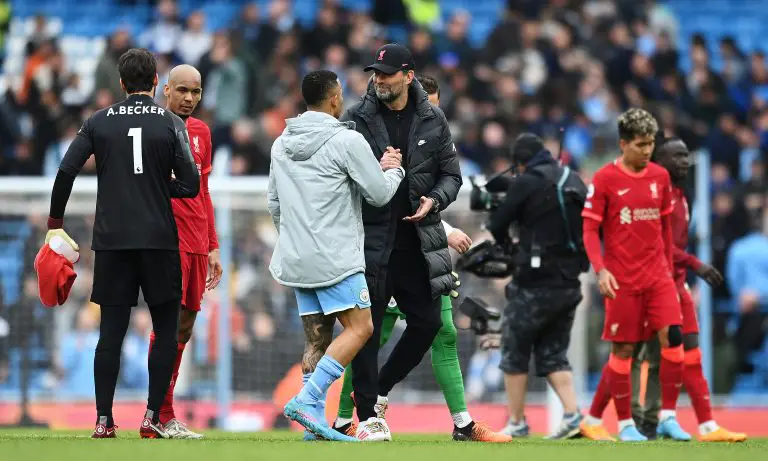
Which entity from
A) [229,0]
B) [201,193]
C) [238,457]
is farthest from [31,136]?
[238,457]

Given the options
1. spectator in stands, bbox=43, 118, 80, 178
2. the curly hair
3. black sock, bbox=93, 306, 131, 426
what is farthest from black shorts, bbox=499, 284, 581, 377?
spectator in stands, bbox=43, 118, 80, 178

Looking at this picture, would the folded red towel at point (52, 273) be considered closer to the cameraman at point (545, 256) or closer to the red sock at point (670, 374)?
the cameraman at point (545, 256)

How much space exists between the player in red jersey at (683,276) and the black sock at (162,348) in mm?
3702

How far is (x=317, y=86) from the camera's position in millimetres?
8688

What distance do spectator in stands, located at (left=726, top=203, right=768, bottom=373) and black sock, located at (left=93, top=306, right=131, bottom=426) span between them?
859 centimetres

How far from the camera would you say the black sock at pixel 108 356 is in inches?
340

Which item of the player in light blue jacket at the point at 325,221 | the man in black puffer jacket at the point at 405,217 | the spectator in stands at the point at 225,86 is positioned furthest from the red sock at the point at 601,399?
the spectator in stands at the point at 225,86

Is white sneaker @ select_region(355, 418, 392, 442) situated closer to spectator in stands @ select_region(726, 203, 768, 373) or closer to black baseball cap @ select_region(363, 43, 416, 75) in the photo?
black baseball cap @ select_region(363, 43, 416, 75)

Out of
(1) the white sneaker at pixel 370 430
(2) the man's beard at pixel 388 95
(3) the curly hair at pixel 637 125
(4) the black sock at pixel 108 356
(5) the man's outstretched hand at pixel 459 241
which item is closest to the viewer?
(4) the black sock at pixel 108 356

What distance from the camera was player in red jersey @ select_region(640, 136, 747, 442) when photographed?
10617mm

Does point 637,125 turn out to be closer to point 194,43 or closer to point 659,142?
point 659,142

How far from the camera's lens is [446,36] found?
20.3 m

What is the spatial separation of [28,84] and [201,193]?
9.81m

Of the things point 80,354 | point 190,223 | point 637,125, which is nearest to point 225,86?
point 80,354
